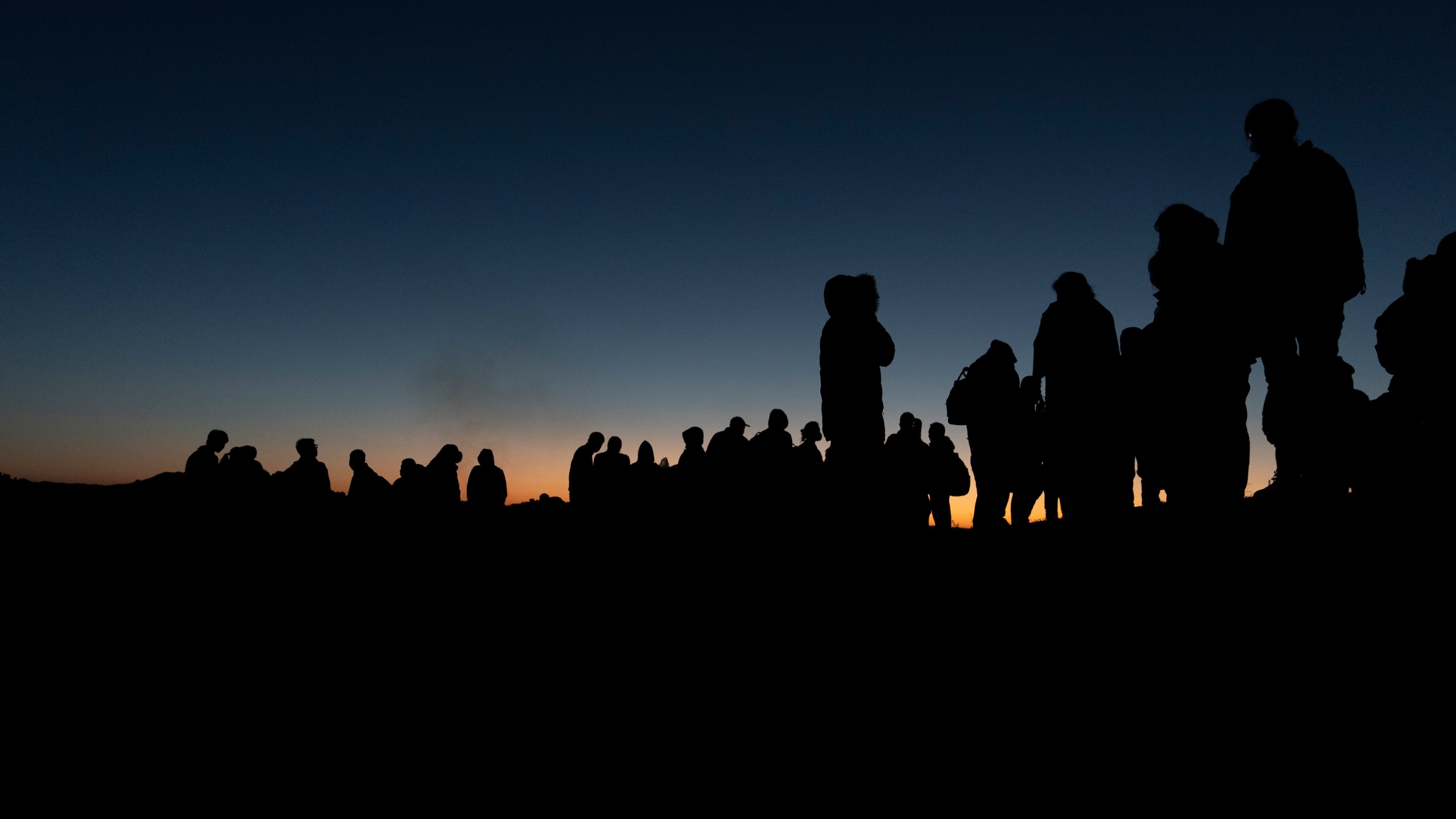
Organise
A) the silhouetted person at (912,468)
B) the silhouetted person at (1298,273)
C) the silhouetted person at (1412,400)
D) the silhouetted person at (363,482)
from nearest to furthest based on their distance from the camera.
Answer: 1. the silhouetted person at (1298,273)
2. the silhouetted person at (1412,400)
3. the silhouetted person at (912,468)
4. the silhouetted person at (363,482)

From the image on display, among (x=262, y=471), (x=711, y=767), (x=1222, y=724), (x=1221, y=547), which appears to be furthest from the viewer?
(x=262, y=471)

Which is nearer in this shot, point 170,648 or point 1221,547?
point 1221,547

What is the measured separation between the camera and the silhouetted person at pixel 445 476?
10.6 metres

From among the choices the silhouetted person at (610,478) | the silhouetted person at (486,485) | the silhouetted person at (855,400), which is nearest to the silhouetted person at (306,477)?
the silhouetted person at (486,485)

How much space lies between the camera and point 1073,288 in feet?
16.2

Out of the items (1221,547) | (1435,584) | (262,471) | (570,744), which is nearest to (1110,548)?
(1221,547)

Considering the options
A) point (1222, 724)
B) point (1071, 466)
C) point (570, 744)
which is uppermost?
point (1071, 466)

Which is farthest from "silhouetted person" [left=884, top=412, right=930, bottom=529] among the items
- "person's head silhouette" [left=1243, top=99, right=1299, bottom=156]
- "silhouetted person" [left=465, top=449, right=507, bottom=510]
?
"silhouetted person" [left=465, top=449, right=507, bottom=510]

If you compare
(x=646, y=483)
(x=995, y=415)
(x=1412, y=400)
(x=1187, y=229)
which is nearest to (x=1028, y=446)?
(x=995, y=415)

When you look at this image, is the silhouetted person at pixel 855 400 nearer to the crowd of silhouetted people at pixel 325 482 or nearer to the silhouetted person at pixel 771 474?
the silhouetted person at pixel 771 474

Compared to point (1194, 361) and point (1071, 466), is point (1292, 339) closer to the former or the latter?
point (1194, 361)

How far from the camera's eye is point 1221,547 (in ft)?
11.8

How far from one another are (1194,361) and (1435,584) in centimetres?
157

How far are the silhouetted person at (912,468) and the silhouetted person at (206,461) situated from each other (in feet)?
29.7
